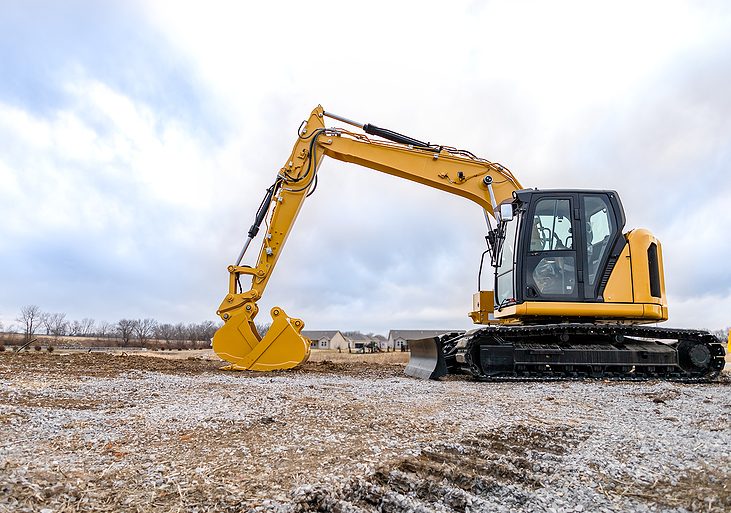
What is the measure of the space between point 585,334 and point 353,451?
7652 millimetres

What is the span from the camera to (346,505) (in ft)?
9.25

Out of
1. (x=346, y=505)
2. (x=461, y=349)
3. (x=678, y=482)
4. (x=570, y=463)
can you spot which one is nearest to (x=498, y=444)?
(x=570, y=463)

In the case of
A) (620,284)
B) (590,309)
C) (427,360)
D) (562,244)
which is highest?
(562,244)

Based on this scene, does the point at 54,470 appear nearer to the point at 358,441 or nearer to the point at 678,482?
the point at 358,441

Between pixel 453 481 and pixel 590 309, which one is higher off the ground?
pixel 590 309

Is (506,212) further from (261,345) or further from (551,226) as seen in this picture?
(261,345)

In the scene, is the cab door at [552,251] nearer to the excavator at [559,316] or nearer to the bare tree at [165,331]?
the excavator at [559,316]

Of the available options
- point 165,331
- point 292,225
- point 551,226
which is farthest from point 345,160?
point 165,331

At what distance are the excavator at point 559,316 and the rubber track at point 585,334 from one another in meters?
0.02

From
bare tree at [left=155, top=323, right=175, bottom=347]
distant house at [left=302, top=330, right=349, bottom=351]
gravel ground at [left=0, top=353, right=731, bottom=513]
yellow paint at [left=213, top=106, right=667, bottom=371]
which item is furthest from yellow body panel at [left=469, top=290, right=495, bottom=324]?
distant house at [left=302, top=330, right=349, bottom=351]

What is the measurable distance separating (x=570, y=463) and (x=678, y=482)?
647 millimetres

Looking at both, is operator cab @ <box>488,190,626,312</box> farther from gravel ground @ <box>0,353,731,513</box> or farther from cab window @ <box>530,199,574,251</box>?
gravel ground @ <box>0,353,731,513</box>

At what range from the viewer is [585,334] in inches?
400

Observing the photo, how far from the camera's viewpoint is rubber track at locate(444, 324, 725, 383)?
386 inches
